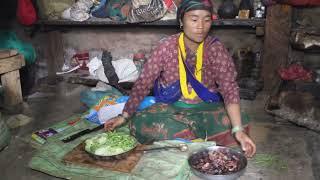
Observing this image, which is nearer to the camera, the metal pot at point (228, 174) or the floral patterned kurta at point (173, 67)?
the metal pot at point (228, 174)

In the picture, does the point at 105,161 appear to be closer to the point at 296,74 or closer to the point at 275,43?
the point at 296,74

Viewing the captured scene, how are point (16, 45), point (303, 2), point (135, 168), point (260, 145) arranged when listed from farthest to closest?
point (16, 45) → point (303, 2) → point (260, 145) → point (135, 168)

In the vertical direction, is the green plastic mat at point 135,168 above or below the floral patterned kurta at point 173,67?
below

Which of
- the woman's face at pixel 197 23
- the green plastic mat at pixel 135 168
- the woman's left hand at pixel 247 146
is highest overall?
the woman's face at pixel 197 23

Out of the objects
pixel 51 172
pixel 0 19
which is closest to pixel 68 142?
pixel 51 172

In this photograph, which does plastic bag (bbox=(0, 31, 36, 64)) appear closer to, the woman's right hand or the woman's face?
the woman's right hand

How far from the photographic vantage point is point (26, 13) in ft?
15.9

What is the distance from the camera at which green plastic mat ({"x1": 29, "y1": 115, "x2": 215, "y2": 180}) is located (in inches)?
102

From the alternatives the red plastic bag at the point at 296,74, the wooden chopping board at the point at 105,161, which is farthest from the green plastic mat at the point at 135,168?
the red plastic bag at the point at 296,74

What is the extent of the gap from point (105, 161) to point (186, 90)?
933mm

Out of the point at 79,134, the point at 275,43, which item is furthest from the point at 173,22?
the point at 79,134

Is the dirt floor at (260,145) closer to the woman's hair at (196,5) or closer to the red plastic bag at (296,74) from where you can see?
the red plastic bag at (296,74)

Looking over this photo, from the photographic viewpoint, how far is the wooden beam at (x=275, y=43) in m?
4.33

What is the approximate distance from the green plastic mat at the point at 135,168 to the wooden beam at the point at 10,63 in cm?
135
